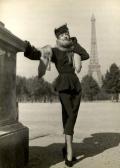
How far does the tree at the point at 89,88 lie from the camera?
4059cm

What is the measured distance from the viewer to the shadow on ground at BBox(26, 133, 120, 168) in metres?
3.75

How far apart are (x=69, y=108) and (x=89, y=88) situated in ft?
125

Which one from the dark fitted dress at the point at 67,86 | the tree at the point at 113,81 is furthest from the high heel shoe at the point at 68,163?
the tree at the point at 113,81

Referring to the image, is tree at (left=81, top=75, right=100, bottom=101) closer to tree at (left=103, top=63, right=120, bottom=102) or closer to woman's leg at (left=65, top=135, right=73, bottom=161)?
tree at (left=103, top=63, right=120, bottom=102)

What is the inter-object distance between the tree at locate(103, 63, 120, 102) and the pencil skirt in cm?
3326

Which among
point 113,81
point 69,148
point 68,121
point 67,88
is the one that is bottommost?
point 69,148

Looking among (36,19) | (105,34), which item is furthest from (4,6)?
(105,34)

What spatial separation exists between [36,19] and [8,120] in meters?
6.26

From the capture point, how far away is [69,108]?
3.79m

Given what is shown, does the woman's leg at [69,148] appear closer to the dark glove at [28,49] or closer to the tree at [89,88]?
the dark glove at [28,49]

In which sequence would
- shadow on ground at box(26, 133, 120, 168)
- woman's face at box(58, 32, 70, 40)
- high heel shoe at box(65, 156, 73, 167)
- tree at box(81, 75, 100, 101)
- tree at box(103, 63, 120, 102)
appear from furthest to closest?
tree at box(81, 75, 100, 101)
tree at box(103, 63, 120, 102)
woman's face at box(58, 32, 70, 40)
shadow on ground at box(26, 133, 120, 168)
high heel shoe at box(65, 156, 73, 167)

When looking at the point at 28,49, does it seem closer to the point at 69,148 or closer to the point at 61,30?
the point at 61,30

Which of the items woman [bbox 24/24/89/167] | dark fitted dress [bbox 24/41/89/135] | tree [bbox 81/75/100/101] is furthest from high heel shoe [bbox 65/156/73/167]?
tree [bbox 81/75/100/101]

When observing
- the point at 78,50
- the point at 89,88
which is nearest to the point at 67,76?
the point at 78,50
